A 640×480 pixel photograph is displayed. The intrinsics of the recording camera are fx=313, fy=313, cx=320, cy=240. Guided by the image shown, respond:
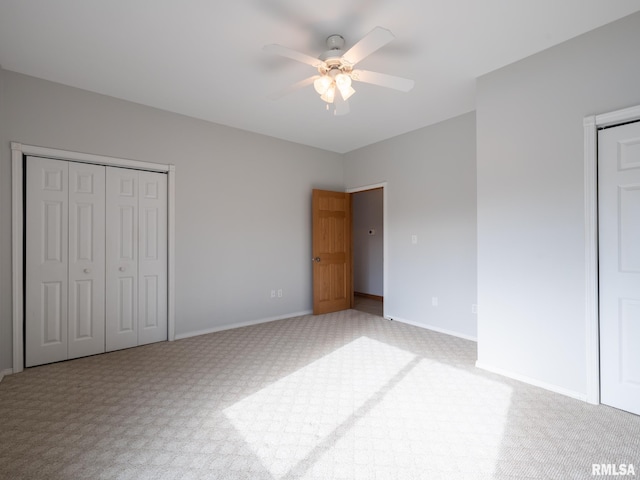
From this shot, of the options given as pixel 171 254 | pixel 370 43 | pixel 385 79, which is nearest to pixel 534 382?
pixel 385 79

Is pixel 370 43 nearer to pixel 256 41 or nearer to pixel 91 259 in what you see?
pixel 256 41

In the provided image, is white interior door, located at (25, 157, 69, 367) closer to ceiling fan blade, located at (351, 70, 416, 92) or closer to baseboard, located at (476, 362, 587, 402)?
ceiling fan blade, located at (351, 70, 416, 92)

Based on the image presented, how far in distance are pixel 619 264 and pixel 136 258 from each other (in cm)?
441

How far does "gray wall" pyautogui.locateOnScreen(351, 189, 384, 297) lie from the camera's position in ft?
22.0

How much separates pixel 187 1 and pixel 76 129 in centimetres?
203

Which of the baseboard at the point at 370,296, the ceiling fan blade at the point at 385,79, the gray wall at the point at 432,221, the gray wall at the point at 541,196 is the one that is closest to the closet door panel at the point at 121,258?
the ceiling fan blade at the point at 385,79

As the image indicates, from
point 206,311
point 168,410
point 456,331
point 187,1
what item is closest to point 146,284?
point 206,311

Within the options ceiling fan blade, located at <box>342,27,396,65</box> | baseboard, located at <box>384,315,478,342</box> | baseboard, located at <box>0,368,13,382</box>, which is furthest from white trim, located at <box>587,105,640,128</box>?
baseboard, located at <box>0,368,13,382</box>

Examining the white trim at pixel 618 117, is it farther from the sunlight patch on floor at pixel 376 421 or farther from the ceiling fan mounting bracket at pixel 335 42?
the sunlight patch on floor at pixel 376 421

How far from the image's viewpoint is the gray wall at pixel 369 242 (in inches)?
264

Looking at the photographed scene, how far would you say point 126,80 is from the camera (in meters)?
3.04

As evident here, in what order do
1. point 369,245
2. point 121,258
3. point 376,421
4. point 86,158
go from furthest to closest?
point 369,245, point 121,258, point 86,158, point 376,421

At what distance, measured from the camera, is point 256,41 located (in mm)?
2455

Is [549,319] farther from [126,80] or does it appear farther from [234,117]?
[126,80]
